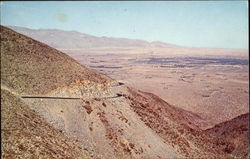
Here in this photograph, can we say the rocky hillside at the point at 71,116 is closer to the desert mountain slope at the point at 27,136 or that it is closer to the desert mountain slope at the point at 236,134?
the desert mountain slope at the point at 27,136

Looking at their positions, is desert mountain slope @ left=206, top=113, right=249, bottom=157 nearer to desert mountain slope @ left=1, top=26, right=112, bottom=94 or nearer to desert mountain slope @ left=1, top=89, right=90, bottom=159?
desert mountain slope @ left=1, top=26, right=112, bottom=94

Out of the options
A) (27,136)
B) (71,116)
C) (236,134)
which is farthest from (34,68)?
(236,134)

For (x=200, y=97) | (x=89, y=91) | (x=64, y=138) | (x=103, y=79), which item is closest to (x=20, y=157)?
(x=64, y=138)

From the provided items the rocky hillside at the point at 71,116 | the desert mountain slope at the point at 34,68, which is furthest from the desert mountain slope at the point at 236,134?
the desert mountain slope at the point at 34,68

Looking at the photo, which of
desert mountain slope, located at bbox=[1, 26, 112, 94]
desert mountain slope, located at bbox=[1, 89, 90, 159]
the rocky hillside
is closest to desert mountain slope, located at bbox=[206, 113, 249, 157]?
the rocky hillside

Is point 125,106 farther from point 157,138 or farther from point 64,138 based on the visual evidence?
point 64,138

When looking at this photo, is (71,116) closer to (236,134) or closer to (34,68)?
(34,68)
